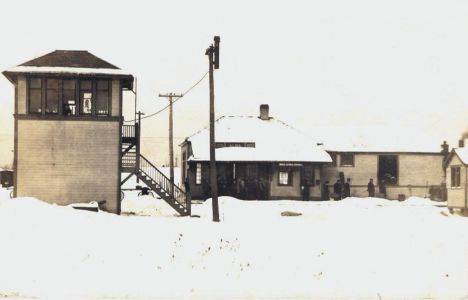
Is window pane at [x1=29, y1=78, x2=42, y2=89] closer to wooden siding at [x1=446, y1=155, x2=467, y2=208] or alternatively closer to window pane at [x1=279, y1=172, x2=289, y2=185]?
wooden siding at [x1=446, y1=155, x2=467, y2=208]

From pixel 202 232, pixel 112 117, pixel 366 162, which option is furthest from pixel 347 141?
pixel 202 232

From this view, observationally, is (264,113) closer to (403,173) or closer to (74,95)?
(403,173)

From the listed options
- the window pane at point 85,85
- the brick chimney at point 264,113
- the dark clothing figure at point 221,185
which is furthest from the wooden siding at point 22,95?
the brick chimney at point 264,113

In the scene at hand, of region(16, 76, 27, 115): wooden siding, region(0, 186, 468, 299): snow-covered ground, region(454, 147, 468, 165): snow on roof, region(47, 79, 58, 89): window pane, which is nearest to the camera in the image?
region(0, 186, 468, 299): snow-covered ground

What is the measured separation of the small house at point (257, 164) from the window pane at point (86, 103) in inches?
640

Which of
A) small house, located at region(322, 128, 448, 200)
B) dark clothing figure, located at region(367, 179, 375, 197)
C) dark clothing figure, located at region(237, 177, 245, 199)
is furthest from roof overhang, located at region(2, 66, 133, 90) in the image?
small house, located at region(322, 128, 448, 200)

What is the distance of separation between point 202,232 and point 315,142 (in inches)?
1330

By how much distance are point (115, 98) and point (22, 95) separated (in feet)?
13.1

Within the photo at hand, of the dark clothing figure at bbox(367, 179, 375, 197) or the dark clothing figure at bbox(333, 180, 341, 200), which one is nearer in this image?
the dark clothing figure at bbox(333, 180, 341, 200)

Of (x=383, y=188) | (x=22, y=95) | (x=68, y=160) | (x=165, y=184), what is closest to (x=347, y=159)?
(x=383, y=188)

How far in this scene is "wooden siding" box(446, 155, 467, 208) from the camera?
30.9 m

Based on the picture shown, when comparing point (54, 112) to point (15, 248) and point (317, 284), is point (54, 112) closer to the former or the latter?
point (15, 248)

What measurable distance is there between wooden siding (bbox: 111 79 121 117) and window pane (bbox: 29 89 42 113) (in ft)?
10.3

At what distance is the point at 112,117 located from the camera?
2547 cm
